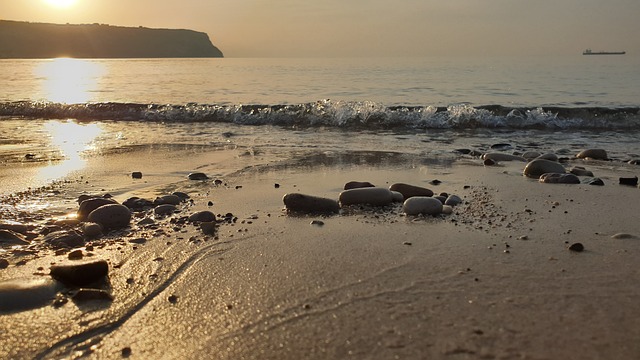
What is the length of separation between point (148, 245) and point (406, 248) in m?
1.60

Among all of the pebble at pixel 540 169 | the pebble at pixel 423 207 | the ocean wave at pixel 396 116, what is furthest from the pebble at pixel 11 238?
the ocean wave at pixel 396 116

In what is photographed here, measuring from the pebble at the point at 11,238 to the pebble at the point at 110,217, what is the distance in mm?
467

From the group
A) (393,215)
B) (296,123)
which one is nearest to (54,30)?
(296,123)

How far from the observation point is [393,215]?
4359 millimetres

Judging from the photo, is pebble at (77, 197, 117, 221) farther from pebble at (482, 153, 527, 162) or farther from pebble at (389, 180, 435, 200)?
pebble at (482, 153, 527, 162)

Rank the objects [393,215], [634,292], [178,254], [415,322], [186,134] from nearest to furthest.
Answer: [415,322] → [634,292] → [178,254] → [393,215] → [186,134]

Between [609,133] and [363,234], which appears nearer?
[363,234]

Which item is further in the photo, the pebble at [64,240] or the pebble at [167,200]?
the pebble at [167,200]

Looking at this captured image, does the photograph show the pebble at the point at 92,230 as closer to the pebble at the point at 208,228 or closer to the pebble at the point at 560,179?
the pebble at the point at 208,228

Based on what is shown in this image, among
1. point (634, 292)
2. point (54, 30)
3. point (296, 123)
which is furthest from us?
point (54, 30)

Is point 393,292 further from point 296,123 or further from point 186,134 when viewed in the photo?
point 296,123

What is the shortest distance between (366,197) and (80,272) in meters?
2.40

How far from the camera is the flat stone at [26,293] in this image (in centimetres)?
265

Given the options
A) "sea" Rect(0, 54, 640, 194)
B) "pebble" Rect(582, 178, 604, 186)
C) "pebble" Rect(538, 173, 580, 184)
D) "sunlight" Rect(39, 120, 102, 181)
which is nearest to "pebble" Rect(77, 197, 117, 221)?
"sunlight" Rect(39, 120, 102, 181)
